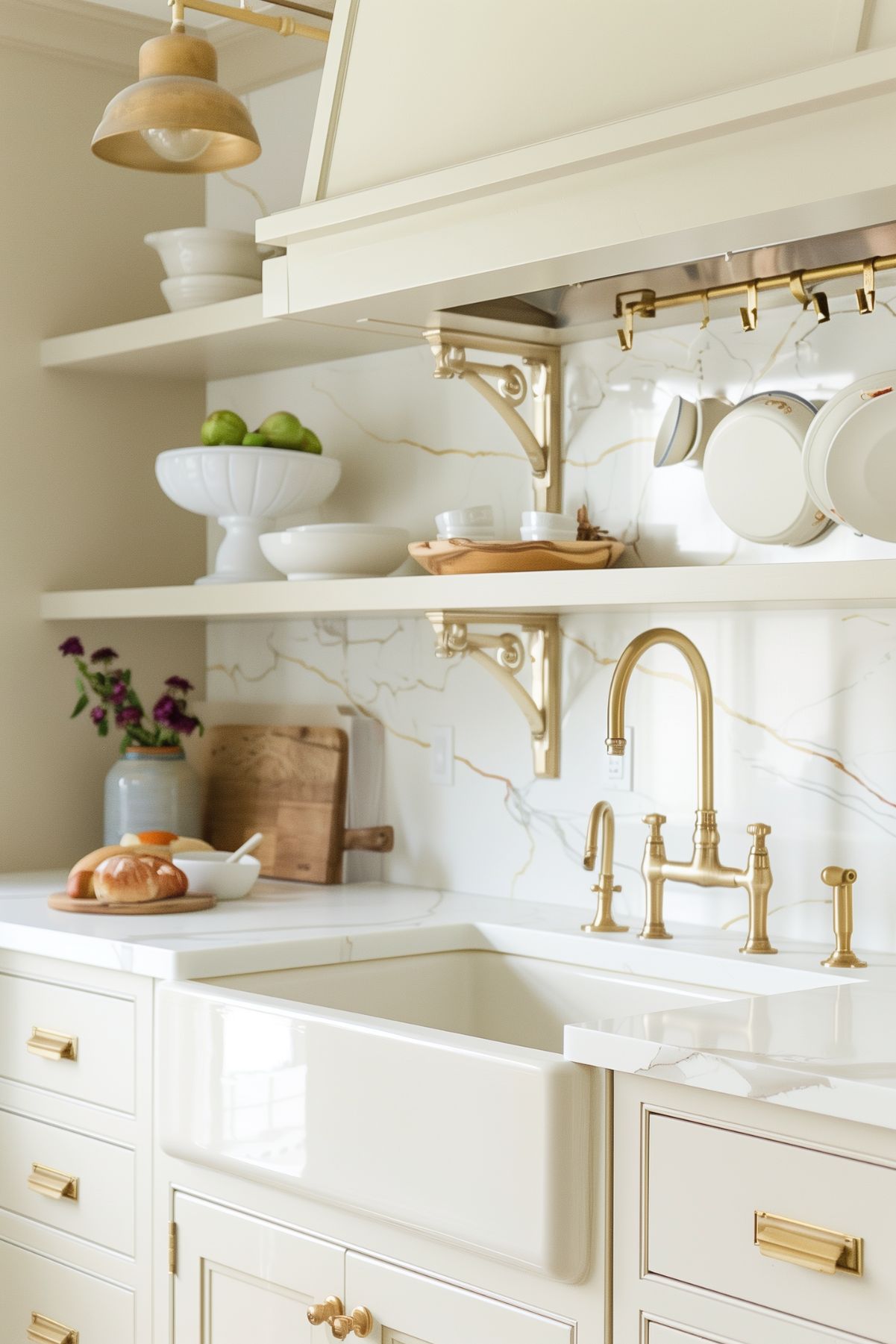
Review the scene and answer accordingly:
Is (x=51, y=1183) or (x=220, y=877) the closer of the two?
(x=51, y=1183)

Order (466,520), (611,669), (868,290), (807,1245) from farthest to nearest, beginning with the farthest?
1. (611,669)
2. (466,520)
3. (868,290)
4. (807,1245)

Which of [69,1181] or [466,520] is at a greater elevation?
[466,520]

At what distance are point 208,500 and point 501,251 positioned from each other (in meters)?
0.97

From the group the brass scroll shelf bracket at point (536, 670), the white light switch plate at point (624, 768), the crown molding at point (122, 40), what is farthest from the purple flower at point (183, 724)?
the crown molding at point (122, 40)

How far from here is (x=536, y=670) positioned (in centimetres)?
246

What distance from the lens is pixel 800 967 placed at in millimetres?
1930

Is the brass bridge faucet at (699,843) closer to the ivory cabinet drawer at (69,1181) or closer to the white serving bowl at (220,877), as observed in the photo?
the white serving bowl at (220,877)

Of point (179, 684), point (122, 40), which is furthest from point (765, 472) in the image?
point (122, 40)

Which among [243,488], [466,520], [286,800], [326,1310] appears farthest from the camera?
[286,800]

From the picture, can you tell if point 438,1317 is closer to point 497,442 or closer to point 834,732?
point 834,732

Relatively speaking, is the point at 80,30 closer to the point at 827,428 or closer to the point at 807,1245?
the point at 827,428

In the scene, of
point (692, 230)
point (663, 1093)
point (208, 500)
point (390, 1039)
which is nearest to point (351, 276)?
point (692, 230)

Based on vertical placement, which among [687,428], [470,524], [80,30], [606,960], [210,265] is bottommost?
[606,960]

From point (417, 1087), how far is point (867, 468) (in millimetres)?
881
